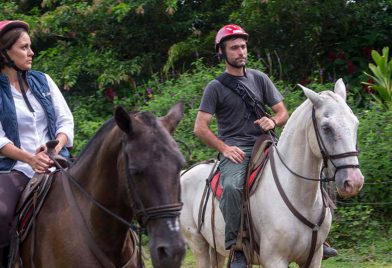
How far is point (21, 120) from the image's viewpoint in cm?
525

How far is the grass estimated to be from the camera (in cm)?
957

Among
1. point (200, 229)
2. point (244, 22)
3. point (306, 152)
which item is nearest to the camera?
point (306, 152)

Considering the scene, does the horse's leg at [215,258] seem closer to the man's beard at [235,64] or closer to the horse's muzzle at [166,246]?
the man's beard at [235,64]

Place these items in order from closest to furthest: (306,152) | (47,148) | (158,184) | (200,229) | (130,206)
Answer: (158,184), (130,206), (47,148), (306,152), (200,229)

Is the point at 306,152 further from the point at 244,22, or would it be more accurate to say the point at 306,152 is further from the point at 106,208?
the point at 244,22

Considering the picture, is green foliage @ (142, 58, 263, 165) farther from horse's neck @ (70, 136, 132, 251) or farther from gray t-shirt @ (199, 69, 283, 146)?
horse's neck @ (70, 136, 132, 251)

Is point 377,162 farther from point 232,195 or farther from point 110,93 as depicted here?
point 110,93

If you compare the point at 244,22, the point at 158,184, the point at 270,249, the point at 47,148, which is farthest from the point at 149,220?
the point at 244,22

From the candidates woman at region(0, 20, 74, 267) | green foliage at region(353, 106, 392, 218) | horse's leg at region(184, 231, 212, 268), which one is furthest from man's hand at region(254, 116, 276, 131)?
green foliage at region(353, 106, 392, 218)

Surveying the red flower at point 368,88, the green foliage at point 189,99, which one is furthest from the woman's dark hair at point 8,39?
the red flower at point 368,88

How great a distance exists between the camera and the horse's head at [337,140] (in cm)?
618

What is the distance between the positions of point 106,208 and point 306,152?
2.69 metres

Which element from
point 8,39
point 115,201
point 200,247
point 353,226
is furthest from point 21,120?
point 353,226

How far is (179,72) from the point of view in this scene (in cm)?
1429
